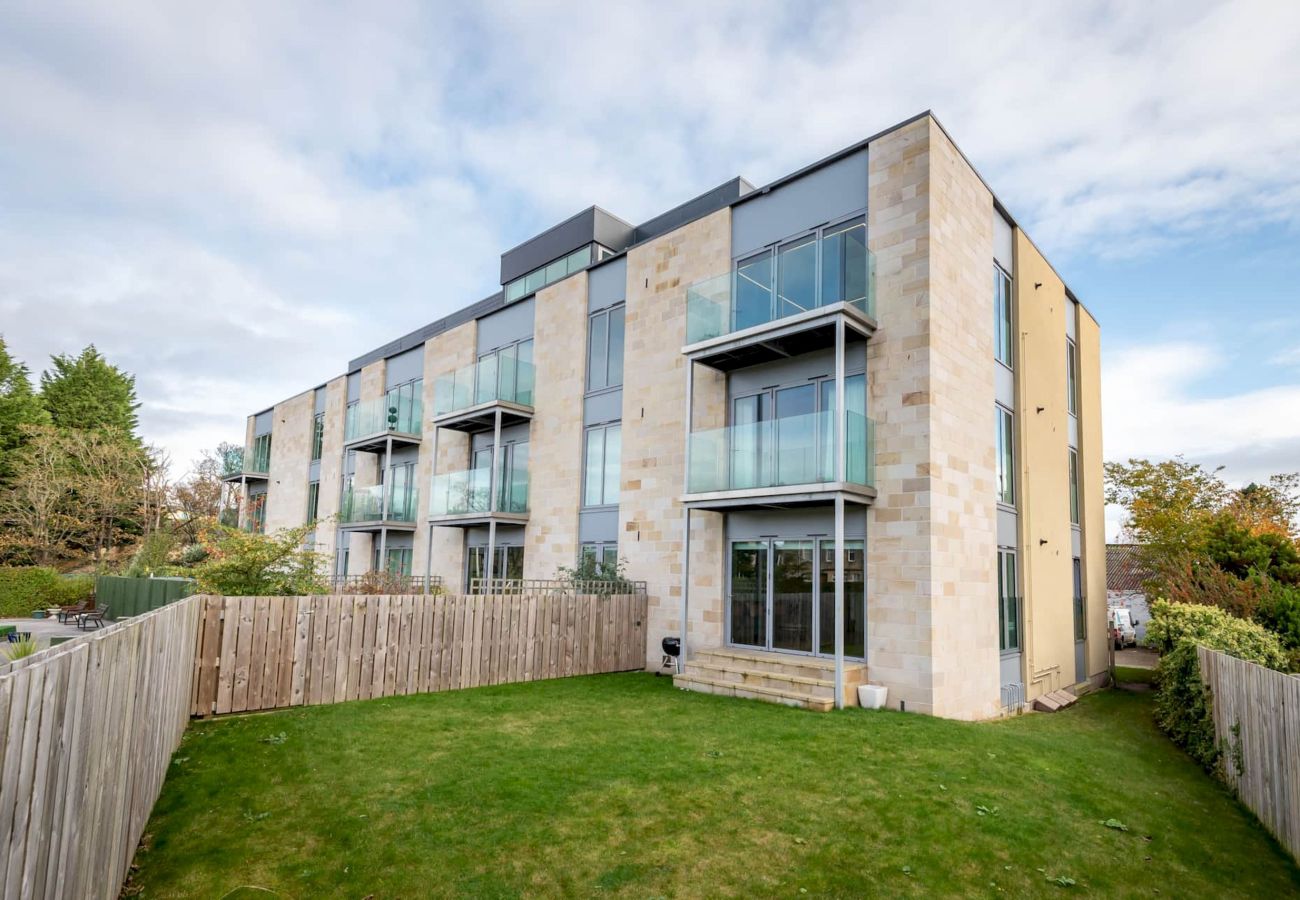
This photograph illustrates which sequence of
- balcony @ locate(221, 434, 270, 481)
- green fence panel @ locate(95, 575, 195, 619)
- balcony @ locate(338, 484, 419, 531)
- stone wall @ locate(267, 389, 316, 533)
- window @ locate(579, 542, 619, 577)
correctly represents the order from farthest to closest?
balcony @ locate(221, 434, 270, 481)
stone wall @ locate(267, 389, 316, 533)
balcony @ locate(338, 484, 419, 531)
green fence panel @ locate(95, 575, 195, 619)
window @ locate(579, 542, 619, 577)

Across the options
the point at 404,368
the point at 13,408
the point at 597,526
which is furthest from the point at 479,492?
the point at 13,408

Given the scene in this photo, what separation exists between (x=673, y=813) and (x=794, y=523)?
7.44 m

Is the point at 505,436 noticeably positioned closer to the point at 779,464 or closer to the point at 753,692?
the point at 779,464

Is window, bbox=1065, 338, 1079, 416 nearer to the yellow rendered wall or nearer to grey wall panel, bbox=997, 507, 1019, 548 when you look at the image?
the yellow rendered wall

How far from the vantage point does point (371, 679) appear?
420 inches

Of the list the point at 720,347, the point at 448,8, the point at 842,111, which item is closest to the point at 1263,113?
the point at 842,111

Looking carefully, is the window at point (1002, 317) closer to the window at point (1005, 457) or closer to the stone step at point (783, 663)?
the window at point (1005, 457)

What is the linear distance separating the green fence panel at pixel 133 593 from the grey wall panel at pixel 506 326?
955 centimetres

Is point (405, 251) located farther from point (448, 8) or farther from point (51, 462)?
point (51, 462)

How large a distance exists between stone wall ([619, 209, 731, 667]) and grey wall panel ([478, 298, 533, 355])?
4.32 m

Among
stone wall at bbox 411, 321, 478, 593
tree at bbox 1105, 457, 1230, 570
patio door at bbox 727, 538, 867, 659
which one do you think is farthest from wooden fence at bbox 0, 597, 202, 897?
tree at bbox 1105, 457, 1230, 570

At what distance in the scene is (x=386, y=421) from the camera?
22875 mm

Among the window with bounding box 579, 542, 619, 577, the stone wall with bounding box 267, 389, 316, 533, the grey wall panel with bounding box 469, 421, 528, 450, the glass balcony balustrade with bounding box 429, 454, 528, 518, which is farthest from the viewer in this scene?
the stone wall with bounding box 267, 389, 316, 533

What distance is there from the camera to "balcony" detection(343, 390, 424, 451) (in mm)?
22234
